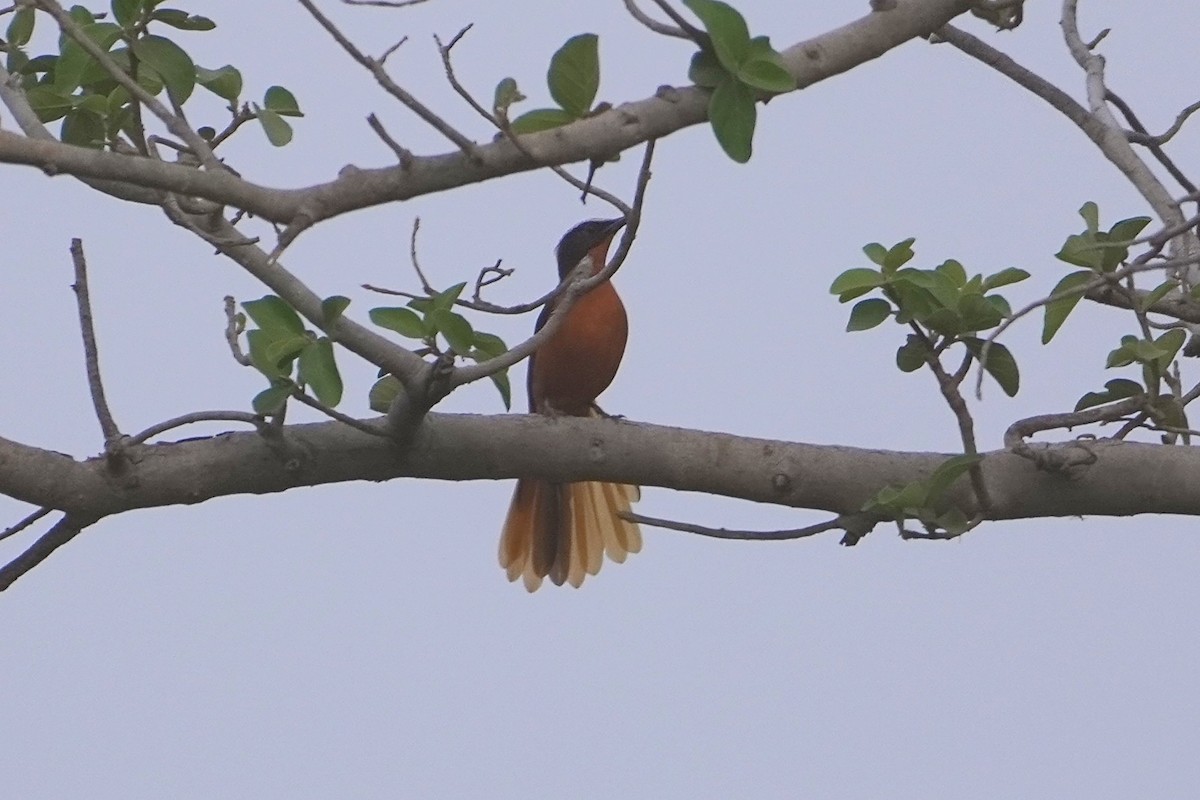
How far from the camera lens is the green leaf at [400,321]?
3.07m

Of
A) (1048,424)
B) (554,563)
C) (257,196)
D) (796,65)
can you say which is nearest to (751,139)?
(796,65)

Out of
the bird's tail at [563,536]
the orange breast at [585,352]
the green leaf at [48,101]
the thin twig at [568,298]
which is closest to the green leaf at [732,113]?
the thin twig at [568,298]

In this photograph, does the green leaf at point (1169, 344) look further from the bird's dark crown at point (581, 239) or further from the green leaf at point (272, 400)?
the bird's dark crown at point (581, 239)

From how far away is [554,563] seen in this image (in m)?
6.62

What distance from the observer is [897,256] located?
3186 mm

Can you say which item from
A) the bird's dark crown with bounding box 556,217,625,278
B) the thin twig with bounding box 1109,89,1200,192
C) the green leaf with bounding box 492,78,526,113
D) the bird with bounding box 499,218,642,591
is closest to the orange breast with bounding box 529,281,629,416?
the bird with bounding box 499,218,642,591

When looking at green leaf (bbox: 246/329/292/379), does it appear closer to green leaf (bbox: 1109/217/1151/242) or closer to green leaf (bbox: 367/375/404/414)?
green leaf (bbox: 367/375/404/414)

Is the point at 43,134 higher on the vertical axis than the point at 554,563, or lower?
lower

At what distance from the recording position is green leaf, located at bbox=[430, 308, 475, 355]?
304 centimetres

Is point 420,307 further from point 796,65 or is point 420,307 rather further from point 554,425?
point 796,65

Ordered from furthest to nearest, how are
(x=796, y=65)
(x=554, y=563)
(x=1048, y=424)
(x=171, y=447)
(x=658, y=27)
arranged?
(x=554, y=563)
(x=1048, y=424)
(x=171, y=447)
(x=796, y=65)
(x=658, y=27)

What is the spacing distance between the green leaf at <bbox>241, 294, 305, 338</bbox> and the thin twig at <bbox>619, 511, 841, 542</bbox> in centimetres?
73

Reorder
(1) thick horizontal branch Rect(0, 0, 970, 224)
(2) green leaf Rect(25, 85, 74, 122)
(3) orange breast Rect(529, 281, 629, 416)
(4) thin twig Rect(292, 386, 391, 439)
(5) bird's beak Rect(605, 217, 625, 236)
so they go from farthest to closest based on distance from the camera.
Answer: (5) bird's beak Rect(605, 217, 625, 236), (3) orange breast Rect(529, 281, 629, 416), (2) green leaf Rect(25, 85, 74, 122), (4) thin twig Rect(292, 386, 391, 439), (1) thick horizontal branch Rect(0, 0, 970, 224)

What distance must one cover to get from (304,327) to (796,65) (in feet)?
3.49
